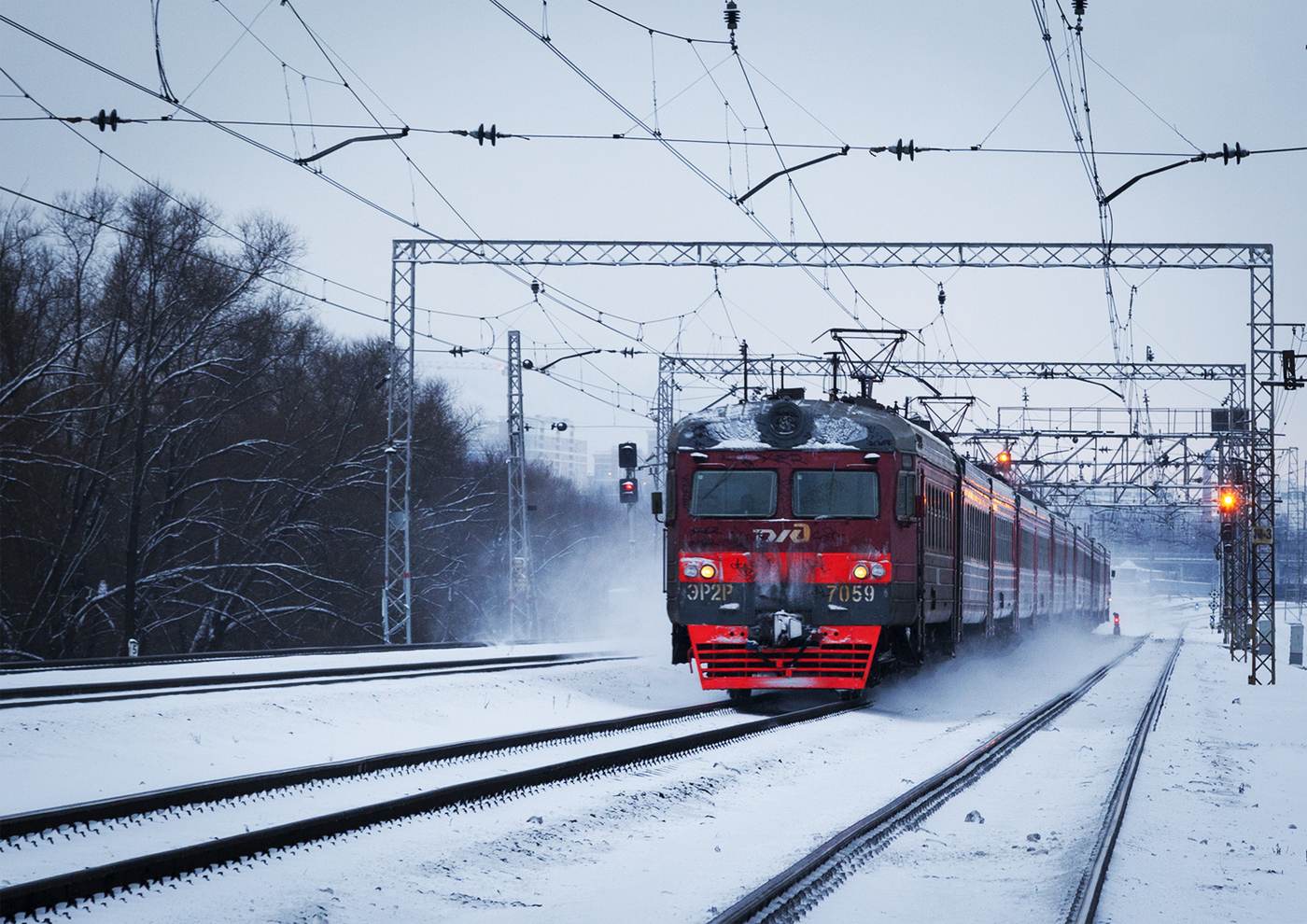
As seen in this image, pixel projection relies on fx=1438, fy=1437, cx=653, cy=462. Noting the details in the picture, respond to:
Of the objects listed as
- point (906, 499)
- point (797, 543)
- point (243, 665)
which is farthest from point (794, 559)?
point (243, 665)

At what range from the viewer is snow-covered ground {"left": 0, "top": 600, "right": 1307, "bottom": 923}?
712 cm

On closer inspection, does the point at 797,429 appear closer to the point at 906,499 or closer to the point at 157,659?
the point at 906,499

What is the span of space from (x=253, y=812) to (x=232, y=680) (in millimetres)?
9184

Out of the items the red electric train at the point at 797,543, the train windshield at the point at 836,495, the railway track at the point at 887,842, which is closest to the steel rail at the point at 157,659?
the red electric train at the point at 797,543

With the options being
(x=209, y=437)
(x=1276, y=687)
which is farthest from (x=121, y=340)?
(x=1276, y=687)

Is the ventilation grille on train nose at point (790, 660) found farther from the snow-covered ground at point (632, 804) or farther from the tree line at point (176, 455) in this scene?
the tree line at point (176, 455)

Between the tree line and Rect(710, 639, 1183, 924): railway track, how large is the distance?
1899 centimetres

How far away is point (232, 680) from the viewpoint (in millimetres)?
17984

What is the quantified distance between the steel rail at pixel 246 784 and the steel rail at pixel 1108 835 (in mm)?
5067

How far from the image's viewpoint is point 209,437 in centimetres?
4188

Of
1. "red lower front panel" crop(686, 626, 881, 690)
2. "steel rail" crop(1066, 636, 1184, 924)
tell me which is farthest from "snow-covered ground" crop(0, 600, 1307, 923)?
"red lower front panel" crop(686, 626, 881, 690)

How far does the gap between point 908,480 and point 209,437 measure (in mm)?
30009

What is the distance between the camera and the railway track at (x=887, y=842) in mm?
6711

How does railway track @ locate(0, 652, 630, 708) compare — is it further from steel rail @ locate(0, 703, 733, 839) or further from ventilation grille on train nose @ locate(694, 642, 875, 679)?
ventilation grille on train nose @ locate(694, 642, 875, 679)
